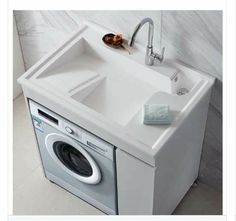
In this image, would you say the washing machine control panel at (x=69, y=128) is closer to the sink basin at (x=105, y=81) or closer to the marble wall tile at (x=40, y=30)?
the sink basin at (x=105, y=81)

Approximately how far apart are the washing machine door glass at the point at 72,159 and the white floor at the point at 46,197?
26 centimetres

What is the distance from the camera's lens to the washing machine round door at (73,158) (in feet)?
8.71

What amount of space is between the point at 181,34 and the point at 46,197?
4.14 ft

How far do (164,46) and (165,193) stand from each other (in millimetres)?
747

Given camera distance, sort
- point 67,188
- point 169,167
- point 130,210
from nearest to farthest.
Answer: point 169,167 < point 130,210 < point 67,188

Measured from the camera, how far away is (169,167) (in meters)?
2.53

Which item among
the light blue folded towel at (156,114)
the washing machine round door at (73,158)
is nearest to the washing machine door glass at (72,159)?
the washing machine round door at (73,158)

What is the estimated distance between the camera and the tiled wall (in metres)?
2.43

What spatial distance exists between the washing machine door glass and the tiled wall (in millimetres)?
663

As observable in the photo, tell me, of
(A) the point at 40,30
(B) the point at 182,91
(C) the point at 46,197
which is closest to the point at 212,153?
(B) the point at 182,91

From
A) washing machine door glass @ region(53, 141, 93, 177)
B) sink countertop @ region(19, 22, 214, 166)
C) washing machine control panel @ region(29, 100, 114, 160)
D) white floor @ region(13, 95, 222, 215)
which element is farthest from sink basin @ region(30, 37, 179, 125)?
white floor @ region(13, 95, 222, 215)

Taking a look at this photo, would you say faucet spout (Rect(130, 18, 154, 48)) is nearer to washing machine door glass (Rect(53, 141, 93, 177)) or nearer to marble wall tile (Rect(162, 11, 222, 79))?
marble wall tile (Rect(162, 11, 222, 79))
